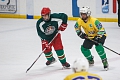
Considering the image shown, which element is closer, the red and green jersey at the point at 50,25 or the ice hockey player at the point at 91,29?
the ice hockey player at the point at 91,29

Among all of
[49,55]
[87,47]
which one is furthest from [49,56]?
[87,47]

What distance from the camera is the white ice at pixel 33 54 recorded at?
525 centimetres

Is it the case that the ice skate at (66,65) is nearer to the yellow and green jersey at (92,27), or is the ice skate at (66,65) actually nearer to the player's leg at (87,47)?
the player's leg at (87,47)

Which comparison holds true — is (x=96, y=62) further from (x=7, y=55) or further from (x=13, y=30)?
(x=13, y=30)

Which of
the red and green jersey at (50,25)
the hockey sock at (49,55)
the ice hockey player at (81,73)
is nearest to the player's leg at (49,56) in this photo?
the hockey sock at (49,55)

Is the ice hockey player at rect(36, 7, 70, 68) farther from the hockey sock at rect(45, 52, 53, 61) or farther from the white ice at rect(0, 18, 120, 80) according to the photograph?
the white ice at rect(0, 18, 120, 80)

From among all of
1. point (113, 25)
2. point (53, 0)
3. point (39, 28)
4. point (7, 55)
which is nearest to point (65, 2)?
point (53, 0)

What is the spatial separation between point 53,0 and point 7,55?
14.6ft

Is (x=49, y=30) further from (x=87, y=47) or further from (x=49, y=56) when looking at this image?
(x=87, y=47)

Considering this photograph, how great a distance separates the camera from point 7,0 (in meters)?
11.1

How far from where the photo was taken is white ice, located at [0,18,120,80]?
5.25 meters

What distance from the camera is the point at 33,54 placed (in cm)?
662

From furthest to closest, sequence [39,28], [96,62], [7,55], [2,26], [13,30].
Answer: [2,26] < [13,30] < [7,55] < [96,62] < [39,28]

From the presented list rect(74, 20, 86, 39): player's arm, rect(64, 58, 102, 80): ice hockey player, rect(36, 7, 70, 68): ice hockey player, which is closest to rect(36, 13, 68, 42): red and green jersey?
rect(36, 7, 70, 68): ice hockey player
